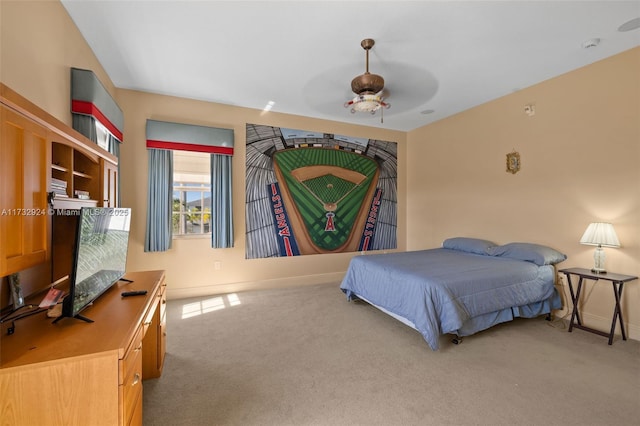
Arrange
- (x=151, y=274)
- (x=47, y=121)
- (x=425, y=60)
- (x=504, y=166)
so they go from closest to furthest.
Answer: (x=47, y=121), (x=151, y=274), (x=425, y=60), (x=504, y=166)

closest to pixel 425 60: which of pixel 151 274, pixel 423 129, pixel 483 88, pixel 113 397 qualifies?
pixel 483 88

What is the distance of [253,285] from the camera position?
168 inches

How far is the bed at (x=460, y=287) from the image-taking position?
2.47 m

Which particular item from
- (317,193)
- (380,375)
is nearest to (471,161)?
(317,193)

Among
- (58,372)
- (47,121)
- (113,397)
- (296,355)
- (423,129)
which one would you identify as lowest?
(296,355)

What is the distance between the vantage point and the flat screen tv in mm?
1300

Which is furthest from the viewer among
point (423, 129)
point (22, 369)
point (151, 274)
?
point (423, 129)

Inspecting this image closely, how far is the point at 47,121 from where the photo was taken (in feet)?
4.51

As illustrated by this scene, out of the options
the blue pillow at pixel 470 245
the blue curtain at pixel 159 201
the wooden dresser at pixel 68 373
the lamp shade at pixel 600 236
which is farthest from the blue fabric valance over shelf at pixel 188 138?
the lamp shade at pixel 600 236

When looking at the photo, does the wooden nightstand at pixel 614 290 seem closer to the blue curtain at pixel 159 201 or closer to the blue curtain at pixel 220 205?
the blue curtain at pixel 220 205

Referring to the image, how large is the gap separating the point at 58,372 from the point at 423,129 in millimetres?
5531

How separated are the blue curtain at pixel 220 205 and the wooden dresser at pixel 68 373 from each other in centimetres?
268

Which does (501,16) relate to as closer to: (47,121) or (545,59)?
(545,59)

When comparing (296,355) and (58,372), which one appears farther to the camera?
(296,355)
